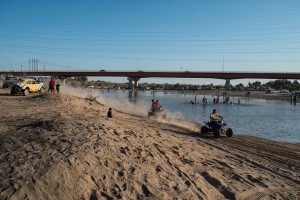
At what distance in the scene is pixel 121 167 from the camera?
9.87 m

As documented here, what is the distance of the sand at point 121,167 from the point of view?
8.34m

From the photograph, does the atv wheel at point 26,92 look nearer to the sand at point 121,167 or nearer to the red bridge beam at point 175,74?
the sand at point 121,167

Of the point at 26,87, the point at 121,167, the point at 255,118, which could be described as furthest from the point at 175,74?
the point at 121,167

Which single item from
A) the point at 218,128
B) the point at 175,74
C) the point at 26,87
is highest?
the point at 175,74

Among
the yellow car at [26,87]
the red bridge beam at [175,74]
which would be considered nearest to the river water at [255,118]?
the yellow car at [26,87]

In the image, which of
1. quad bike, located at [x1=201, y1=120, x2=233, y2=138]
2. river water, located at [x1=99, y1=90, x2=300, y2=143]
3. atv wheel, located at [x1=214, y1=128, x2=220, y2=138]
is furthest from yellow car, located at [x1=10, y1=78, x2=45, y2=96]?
atv wheel, located at [x1=214, y1=128, x2=220, y2=138]

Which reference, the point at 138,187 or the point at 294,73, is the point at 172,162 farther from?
the point at 294,73

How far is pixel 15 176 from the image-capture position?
27.3 feet

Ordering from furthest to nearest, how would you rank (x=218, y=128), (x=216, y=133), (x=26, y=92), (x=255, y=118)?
(x=255, y=118), (x=26, y=92), (x=218, y=128), (x=216, y=133)

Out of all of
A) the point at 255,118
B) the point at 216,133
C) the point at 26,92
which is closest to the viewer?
the point at 216,133

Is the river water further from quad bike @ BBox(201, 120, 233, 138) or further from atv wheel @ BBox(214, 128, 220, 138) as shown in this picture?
atv wheel @ BBox(214, 128, 220, 138)

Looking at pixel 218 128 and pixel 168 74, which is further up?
pixel 168 74

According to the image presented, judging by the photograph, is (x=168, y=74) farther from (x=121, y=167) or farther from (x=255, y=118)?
(x=121, y=167)

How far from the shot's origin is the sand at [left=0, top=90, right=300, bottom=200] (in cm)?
834
